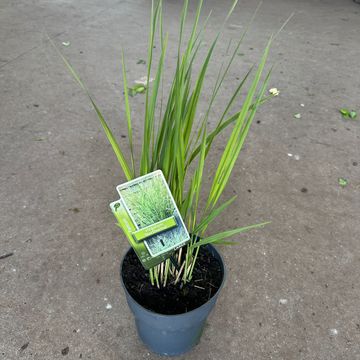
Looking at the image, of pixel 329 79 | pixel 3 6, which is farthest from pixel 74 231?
pixel 3 6

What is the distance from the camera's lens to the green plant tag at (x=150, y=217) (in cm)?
63

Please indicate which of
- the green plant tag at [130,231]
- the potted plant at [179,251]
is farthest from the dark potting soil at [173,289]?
the green plant tag at [130,231]

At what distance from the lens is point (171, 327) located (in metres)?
0.75

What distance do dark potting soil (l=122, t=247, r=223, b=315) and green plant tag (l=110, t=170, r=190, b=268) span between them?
6.1 inches

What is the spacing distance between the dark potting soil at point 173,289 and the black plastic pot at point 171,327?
2 cm

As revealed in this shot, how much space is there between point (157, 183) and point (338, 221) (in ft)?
Answer: 3.00

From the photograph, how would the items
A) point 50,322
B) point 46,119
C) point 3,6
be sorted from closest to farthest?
point 50,322 < point 46,119 < point 3,6

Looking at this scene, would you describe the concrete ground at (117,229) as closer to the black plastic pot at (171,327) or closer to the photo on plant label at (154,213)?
the black plastic pot at (171,327)

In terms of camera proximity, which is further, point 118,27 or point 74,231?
point 118,27

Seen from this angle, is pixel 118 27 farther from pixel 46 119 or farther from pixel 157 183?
pixel 157 183

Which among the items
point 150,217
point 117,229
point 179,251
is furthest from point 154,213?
point 117,229

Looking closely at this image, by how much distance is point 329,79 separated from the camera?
7.39ft

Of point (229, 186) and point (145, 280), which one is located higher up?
point (145, 280)

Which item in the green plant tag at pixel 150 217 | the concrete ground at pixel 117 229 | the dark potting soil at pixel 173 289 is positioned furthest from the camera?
the concrete ground at pixel 117 229
